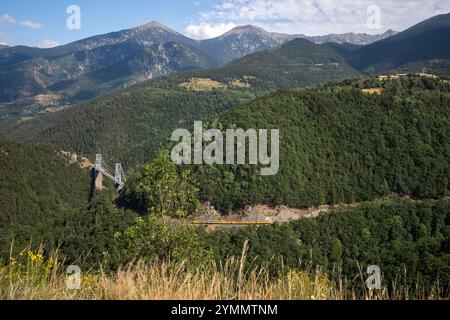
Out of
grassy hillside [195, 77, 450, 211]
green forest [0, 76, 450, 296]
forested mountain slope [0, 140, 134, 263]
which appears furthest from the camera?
grassy hillside [195, 77, 450, 211]

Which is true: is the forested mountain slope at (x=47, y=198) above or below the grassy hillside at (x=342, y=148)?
below

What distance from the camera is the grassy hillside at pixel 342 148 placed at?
2815 inches

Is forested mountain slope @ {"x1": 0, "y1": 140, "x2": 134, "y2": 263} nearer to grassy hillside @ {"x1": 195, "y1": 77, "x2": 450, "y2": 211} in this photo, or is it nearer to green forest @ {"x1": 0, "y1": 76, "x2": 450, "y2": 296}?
green forest @ {"x1": 0, "y1": 76, "x2": 450, "y2": 296}

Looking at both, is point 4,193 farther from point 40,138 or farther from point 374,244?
point 40,138

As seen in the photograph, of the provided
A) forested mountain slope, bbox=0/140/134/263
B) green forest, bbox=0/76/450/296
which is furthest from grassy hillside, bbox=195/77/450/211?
forested mountain slope, bbox=0/140/134/263

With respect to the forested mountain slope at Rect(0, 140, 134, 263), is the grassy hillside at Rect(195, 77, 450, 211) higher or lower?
higher

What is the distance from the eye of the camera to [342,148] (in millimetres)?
83688

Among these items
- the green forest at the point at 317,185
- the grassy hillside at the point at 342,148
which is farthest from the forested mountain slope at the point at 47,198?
the grassy hillside at the point at 342,148

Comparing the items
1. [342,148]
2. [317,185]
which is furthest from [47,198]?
[342,148]

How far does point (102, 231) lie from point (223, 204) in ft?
69.3

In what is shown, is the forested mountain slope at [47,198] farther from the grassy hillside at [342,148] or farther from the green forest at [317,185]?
the grassy hillside at [342,148]

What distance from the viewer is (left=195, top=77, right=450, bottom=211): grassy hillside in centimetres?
7150

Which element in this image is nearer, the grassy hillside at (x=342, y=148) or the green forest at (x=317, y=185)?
the green forest at (x=317, y=185)

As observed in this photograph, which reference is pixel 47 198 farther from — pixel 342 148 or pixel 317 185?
pixel 342 148
